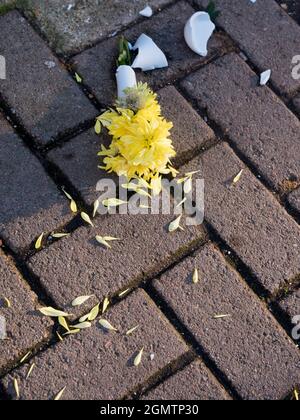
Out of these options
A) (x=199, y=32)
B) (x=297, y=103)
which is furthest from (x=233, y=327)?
(x=199, y=32)

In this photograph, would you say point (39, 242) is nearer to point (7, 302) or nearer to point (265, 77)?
point (7, 302)

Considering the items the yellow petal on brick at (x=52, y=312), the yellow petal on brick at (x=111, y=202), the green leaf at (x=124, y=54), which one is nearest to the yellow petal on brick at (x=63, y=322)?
the yellow petal on brick at (x=52, y=312)

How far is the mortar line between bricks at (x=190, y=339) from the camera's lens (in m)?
2.30

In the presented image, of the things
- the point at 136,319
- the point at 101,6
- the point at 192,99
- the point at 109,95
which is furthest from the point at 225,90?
the point at 136,319

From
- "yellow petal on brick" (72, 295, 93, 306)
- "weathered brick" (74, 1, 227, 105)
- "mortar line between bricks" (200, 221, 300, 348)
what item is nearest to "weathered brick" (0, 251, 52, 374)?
"yellow petal on brick" (72, 295, 93, 306)

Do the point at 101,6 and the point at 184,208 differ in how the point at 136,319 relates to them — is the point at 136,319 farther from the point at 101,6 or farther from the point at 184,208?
the point at 101,6

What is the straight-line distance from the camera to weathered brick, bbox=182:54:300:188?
8.78 ft

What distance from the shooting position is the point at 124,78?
2666 mm

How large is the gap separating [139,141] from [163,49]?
663 mm

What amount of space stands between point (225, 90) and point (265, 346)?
1050mm

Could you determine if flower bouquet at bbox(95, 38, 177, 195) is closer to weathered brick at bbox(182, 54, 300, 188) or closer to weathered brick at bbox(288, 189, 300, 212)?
weathered brick at bbox(182, 54, 300, 188)

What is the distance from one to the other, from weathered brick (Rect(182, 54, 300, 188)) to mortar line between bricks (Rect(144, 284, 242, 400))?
64cm

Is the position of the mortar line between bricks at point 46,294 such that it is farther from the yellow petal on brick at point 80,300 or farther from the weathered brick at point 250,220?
the weathered brick at point 250,220

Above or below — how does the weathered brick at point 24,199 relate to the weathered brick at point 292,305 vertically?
above
